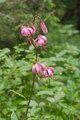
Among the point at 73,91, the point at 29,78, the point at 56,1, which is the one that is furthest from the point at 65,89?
the point at 56,1

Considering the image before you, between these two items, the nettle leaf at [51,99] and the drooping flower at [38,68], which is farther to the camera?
the nettle leaf at [51,99]

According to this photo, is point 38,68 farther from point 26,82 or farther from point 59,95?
point 26,82

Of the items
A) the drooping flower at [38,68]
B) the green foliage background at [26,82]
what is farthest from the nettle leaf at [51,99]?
the drooping flower at [38,68]

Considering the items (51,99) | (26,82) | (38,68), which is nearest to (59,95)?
(51,99)

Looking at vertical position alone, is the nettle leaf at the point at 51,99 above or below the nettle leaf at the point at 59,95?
below

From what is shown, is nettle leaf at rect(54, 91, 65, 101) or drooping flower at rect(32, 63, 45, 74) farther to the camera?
nettle leaf at rect(54, 91, 65, 101)

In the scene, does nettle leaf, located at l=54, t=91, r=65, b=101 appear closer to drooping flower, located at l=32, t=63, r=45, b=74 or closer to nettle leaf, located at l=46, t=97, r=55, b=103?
nettle leaf, located at l=46, t=97, r=55, b=103

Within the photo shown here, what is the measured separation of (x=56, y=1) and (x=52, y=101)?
2891mm

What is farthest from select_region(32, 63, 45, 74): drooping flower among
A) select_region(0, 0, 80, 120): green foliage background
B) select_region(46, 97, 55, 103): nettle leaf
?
select_region(46, 97, 55, 103): nettle leaf

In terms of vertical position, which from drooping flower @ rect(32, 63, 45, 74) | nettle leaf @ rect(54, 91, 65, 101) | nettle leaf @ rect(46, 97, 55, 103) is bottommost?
nettle leaf @ rect(46, 97, 55, 103)

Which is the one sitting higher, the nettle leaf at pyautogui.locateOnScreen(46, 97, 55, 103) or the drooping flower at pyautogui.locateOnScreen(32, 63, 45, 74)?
the drooping flower at pyautogui.locateOnScreen(32, 63, 45, 74)

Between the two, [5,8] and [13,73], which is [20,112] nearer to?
[13,73]

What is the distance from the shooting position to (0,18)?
14.4ft

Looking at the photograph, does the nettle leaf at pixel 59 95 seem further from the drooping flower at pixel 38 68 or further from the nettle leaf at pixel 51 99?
the drooping flower at pixel 38 68
